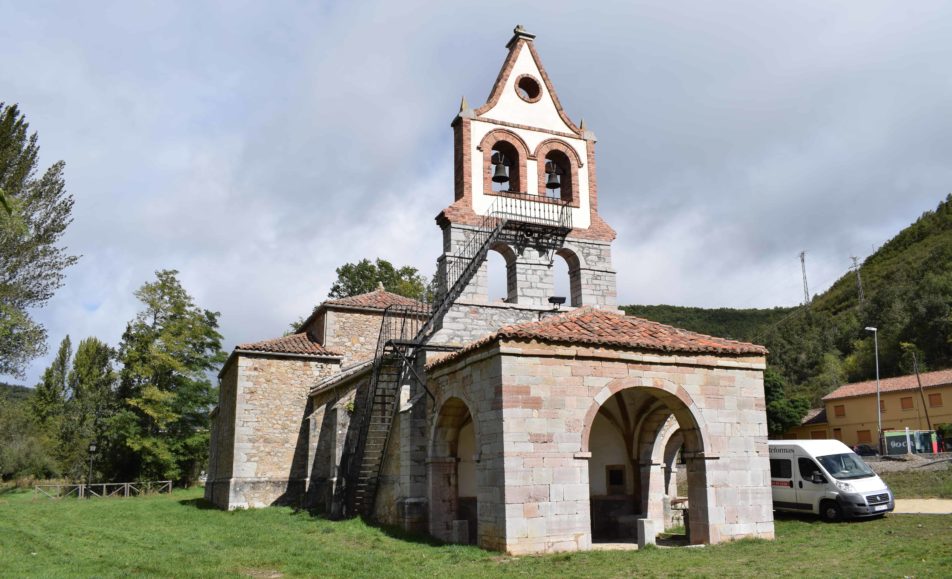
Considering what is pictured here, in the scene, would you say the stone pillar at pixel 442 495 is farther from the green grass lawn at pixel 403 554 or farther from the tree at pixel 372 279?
the tree at pixel 372 279

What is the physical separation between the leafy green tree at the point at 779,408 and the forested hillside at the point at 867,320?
2.40 meters

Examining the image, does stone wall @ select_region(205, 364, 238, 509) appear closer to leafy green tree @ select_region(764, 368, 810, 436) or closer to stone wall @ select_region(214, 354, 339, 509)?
stone wall @ select_region(214, 354, 339, 509)

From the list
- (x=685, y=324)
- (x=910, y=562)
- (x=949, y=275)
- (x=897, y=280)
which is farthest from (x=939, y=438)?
(x=685, y=324)

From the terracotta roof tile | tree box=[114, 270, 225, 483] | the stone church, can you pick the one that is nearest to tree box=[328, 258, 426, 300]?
tree box=[114, 270, 225, 483]

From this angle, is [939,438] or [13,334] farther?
[939,438]

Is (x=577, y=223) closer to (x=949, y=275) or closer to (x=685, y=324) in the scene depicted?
(x=949, y=275)

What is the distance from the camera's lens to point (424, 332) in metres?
15.8

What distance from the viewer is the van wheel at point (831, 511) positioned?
15.3 meters

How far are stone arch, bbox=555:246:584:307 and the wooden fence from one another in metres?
25.7

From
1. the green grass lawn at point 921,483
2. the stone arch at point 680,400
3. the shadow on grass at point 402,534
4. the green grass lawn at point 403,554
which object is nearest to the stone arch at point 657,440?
the stone arch at point 680,400

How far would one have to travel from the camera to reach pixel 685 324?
7812 centimetres

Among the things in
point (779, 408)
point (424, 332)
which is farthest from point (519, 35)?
point (779, 408)

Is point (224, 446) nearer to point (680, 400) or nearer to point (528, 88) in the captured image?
point (528, 88)

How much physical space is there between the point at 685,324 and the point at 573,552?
70.2 m
